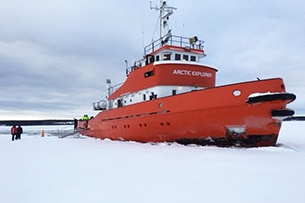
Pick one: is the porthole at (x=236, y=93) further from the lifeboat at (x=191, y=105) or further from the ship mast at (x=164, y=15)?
the ship mast at (x=164, y=15)

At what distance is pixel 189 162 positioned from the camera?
5.30 m

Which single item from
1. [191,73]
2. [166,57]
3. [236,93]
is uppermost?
[166,57]

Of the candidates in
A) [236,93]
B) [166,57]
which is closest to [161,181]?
[236,93]

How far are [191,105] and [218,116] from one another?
920 millimetres

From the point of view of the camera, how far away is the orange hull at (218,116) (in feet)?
22.9

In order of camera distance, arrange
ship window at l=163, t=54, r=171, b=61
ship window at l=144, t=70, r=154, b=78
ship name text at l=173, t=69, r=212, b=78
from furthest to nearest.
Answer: ship window at l=163, t=54, r=171, b=61 < ship window at l=144, t=70, r=154, b=78 < ship name text at l=173, t=69, r=212, b=78

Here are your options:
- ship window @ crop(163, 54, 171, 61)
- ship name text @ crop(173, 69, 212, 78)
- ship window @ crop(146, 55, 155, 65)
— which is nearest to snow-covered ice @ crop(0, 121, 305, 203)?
ship name text @ crop(173, 69, 212, 78)

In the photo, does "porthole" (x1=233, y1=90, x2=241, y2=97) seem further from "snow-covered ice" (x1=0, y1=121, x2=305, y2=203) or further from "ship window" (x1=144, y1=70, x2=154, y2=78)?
"ship window" (x1=144, y1=70, x2=154, y2=78)

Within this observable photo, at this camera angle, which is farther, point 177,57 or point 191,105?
point 177,57

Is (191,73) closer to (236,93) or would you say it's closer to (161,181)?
(236,93)

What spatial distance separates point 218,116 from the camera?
7.41 meters

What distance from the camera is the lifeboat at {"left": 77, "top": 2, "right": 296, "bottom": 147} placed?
699 centimetres

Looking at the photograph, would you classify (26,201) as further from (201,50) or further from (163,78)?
(201,50)

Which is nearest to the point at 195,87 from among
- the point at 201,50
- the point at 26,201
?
the point at 201,50
